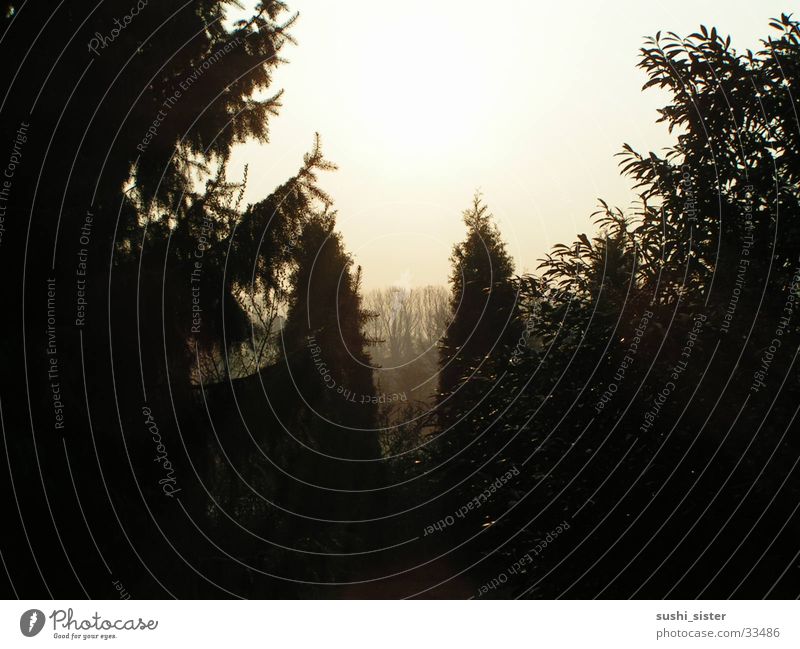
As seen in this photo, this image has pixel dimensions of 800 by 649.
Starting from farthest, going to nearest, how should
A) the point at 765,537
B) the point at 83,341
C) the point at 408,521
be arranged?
the point at 408,521 < the point at 765,537 < the point at 83,341

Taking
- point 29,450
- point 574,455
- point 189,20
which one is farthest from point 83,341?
point 574,455

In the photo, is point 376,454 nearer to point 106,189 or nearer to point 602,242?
point 602,242

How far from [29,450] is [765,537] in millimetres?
7583

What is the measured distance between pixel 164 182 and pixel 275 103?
208 cm

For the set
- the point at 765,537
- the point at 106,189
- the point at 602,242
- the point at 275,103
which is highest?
the point at 275,103

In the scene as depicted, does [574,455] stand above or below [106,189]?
below

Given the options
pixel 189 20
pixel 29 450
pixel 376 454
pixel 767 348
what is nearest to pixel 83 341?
pixel 29 450

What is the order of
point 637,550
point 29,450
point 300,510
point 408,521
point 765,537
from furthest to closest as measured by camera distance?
point 408,521 < point 300,510 < point 637,550 < point 765,537 < point 29,450

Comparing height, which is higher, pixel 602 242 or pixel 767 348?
pixel 602 242

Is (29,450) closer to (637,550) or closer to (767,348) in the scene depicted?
(637,550)

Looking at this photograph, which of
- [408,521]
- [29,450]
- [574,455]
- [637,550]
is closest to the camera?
[29,450]

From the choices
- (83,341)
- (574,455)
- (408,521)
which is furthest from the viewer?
(408,521)

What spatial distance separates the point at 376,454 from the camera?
18.7m

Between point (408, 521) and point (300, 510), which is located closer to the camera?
point (300, 510)
